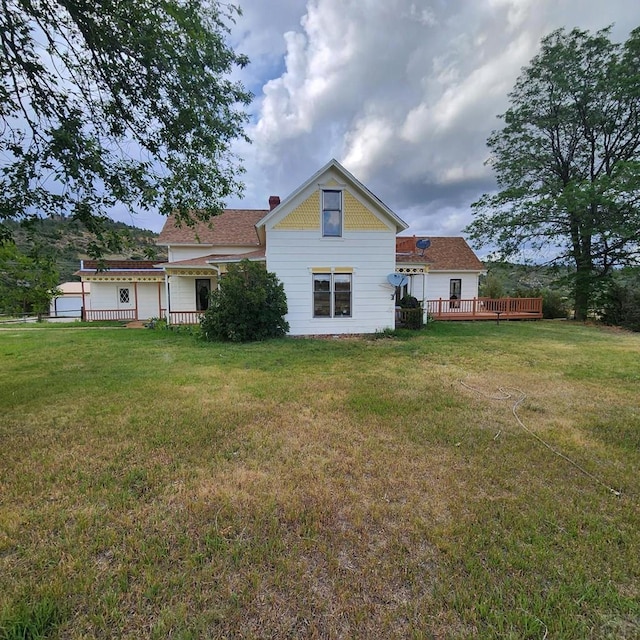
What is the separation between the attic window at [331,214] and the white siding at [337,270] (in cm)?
28

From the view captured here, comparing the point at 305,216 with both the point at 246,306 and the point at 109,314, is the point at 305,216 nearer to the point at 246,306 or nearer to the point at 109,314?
the point at 246,306

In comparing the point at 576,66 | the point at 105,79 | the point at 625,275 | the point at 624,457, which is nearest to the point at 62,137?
the point at 105,79

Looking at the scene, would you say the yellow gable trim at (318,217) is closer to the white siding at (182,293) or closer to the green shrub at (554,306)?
the white siding at (182,293)

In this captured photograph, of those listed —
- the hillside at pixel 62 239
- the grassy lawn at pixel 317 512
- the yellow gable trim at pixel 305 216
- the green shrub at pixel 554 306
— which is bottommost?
the grassy lawn at pixel 317 512

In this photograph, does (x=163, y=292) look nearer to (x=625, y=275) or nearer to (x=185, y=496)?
(x=185, y=496)

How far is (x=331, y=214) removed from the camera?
12.2 m

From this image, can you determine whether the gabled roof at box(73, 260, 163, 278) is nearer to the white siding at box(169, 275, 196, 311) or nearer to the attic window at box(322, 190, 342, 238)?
the white siding at box(169, 275, 196, 311)

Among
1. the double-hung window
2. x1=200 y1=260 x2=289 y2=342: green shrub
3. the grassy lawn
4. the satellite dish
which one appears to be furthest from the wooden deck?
the grassy lawn

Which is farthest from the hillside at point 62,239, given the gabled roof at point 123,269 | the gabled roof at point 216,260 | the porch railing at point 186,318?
the gabled roof at point 123,269

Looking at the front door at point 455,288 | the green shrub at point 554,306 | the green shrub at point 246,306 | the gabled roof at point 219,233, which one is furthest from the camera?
the front door at point 455,288

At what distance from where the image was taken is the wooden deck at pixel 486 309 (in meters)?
19.1

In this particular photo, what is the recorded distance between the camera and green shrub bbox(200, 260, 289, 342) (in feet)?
37.2

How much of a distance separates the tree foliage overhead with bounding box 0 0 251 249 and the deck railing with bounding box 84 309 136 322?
58.9ft

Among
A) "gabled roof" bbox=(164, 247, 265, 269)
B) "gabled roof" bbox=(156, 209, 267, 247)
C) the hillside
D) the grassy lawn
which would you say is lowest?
the grassy lawn
